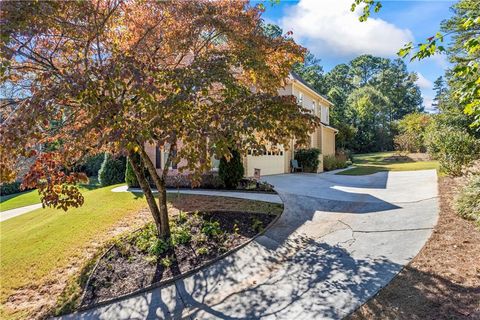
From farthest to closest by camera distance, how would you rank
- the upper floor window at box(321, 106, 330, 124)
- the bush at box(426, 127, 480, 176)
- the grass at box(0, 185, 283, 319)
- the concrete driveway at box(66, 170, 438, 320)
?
the upper floor window at box(321, 106, 330, 124), the bush at box(426, 127, 480, 176), the grass at box(0, 185, 283, 319), the concrete driveway at box(66, 170, 438, 320)

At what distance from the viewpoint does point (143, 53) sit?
602cm

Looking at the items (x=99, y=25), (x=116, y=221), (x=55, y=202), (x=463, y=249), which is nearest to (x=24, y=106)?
(x=55, y=202)

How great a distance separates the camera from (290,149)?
16000 millimetres

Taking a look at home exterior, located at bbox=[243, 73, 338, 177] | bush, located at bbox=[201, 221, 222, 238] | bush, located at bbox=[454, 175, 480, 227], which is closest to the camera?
bush, located at bbox=[454, 175, 480, 227]

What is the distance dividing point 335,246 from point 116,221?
6.19 meters

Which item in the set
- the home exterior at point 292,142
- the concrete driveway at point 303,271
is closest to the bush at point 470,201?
the concrete driveway at point 303,271

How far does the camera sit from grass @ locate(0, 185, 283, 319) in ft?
20.5

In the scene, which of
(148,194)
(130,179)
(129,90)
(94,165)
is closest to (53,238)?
(148,194)

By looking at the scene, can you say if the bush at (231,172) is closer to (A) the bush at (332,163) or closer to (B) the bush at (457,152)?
(B) the bush at (457,152)

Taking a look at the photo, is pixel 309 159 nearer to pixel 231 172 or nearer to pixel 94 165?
pixel 231 172

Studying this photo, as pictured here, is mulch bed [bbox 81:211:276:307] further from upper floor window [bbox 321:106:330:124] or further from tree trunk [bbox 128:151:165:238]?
upper floor window [bbox 321:106:330:124]

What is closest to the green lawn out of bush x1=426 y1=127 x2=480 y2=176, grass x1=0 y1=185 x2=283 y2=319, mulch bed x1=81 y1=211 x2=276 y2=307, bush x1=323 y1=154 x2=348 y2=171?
bush x1=323 y1=154 x2=348 y2=171

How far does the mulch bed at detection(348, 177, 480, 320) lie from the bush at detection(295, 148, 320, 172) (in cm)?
1304

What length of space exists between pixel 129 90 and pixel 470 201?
7702 mm
